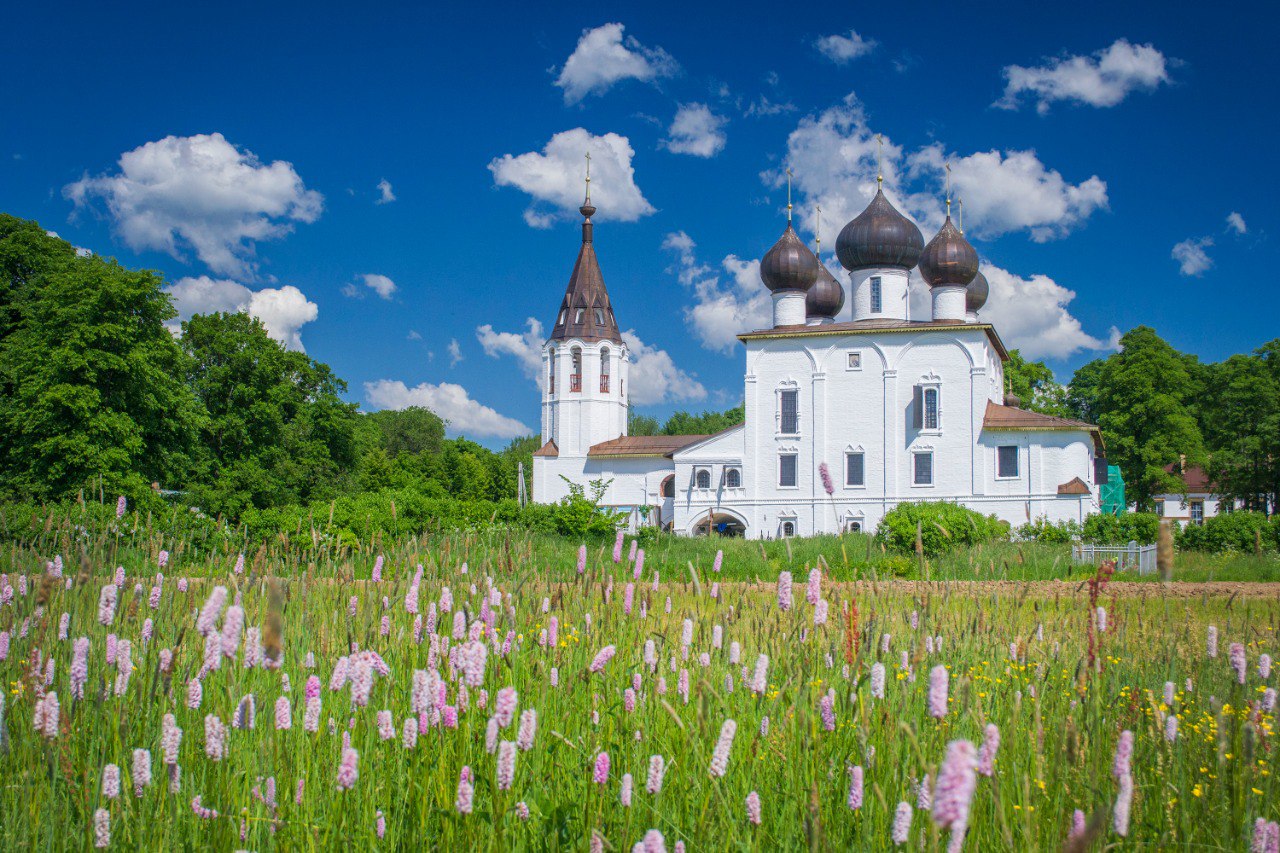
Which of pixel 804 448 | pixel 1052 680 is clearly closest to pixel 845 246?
pixel 804 448

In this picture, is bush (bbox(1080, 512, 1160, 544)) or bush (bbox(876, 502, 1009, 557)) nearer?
bush (bbox(876, 502, 1009, 557))

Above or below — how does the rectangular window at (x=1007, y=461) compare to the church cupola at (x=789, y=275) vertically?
below

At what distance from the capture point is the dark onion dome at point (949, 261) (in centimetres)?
3891

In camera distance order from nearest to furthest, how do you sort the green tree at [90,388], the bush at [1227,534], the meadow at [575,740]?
1. the meadow at [575,740]
2. the bush at [1227,534]
3. the green tree at [90,388]

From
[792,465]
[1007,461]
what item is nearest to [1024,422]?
[1007,461]

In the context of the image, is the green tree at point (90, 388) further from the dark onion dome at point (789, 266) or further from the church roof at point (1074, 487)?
the church roof at point (1074, 487)

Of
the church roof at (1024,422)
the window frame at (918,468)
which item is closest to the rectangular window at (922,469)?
the window frame at (918,468)

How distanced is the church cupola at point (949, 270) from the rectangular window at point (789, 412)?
6.42 meters

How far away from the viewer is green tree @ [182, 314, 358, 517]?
32.5 metres

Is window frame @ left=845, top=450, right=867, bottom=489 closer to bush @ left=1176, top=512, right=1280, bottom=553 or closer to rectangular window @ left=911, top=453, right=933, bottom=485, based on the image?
rectangular window @ left=911, top=453, right=933, bottom=485

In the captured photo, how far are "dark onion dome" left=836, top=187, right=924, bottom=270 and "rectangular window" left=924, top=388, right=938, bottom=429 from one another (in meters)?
5.83

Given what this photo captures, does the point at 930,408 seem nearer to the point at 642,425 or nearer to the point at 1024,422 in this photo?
the point at 1024,422

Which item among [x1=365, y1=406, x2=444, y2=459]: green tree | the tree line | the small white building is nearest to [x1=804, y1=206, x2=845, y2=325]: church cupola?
the tree line

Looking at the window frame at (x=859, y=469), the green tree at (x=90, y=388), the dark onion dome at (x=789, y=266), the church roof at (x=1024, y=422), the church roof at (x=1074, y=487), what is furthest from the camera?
the dark onion dome at (x=789, y=266)
